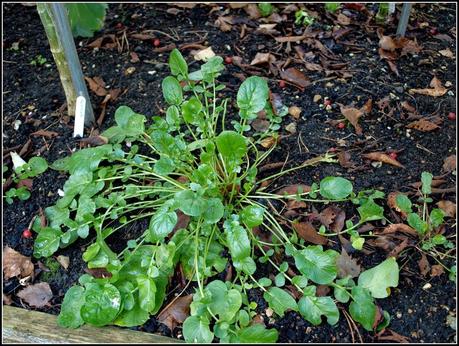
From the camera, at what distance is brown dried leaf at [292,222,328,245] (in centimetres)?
151

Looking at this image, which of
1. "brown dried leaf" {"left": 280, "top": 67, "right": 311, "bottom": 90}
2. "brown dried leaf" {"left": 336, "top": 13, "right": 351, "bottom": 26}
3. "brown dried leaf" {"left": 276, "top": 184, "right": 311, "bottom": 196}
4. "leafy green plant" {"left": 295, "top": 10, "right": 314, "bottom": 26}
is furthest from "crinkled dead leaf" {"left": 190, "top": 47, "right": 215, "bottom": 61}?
"brown dried leaf" {"left": 276, "top": 184, "right": 311, "bottom": 196}

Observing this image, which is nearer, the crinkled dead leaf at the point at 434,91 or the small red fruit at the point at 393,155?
the small red fruit at the point at 393,155

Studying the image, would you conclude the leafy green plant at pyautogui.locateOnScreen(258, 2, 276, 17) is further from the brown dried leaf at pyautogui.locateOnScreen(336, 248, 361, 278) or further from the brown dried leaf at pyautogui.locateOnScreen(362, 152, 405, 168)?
the brown dried leaf at pyautogui.locateOnScreen(336, 248, 361, 278)

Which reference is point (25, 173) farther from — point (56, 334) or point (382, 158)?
point (382, 158)

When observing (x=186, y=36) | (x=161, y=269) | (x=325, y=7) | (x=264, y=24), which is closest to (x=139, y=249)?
(x=161, y=269)

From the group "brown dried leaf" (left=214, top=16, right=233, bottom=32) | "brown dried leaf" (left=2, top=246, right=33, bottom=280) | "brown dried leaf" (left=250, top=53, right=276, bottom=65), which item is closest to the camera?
"brown dried leaf" (left=2, top=246, right=33, bottom=280)

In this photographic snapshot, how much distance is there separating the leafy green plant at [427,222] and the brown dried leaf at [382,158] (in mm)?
151

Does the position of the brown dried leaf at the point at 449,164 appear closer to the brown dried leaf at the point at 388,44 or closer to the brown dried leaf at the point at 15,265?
the brown dried leaf at the point at 388,44

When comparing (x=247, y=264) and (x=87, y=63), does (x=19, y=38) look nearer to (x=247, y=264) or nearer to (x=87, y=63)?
(x=87, y=63)

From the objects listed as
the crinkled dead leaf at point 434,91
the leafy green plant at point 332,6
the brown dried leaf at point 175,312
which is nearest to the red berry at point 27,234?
the brown dried leaf at point 175,312

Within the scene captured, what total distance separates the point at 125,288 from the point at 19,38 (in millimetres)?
1333

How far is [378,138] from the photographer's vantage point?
69.8 inches

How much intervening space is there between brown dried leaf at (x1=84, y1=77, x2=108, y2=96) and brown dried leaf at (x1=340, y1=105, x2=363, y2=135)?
0.86 metres

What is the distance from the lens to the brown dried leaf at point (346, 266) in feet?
4.74
